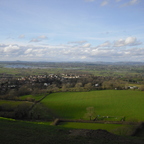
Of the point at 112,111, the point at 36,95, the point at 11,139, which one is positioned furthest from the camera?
the point at 36,95

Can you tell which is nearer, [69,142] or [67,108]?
[69,142]

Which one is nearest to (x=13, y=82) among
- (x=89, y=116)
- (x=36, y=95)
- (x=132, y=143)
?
(x=36, y=95)

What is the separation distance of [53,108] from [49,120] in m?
10.9

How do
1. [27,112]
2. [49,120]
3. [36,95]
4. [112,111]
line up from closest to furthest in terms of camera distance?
[49,120]
[27,112]
[112,111]
[36,95]

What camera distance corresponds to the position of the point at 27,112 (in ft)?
119

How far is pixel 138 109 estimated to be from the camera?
41969 millimetres

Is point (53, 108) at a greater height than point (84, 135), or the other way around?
point (84, 135)

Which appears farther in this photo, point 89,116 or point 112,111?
point 112,111

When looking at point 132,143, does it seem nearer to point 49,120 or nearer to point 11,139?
point 11,139

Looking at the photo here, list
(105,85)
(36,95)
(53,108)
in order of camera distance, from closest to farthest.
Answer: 1. (53,108)
2. (36,95)
3. (105,85)

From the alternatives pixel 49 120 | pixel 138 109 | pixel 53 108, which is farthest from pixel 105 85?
pixel 49 120

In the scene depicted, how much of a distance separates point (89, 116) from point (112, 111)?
29.3ft

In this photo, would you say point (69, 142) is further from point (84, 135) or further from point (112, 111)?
point (112, 111)

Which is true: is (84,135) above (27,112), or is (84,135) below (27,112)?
above
